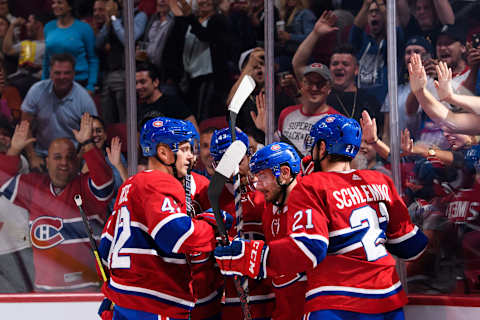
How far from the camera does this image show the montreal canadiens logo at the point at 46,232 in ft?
12.9

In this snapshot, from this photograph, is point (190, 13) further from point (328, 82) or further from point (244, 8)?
point (328, 82)

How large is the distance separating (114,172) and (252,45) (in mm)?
1245

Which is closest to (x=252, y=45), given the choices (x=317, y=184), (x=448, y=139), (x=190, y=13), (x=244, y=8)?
(x=244, y=8)

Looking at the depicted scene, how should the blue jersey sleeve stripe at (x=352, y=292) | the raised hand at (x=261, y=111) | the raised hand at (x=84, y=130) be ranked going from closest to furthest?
the blue jersey sleeve stripe at (x=352, y=292) → the raised hand at (x=261, y=111) → the raised hand at (x=84, y=130)


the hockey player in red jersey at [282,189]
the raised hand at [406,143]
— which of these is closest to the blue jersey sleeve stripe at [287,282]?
the hockey player in red jersey at [282,189]

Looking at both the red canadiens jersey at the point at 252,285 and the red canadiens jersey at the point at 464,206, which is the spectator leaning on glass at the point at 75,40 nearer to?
the red canadiens jersey at the point at 252,285

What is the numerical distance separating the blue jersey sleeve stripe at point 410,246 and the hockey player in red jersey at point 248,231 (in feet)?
2.05

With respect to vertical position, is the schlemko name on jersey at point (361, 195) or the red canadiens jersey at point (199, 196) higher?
the schlemko name on jersey at point (361, 195)

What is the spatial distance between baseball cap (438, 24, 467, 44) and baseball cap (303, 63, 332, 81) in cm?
70

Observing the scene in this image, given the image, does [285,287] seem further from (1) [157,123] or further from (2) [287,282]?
(1) [157,123]

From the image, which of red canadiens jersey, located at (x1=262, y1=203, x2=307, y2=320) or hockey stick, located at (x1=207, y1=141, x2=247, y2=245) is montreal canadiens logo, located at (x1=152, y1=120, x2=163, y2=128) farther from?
red canadiens jersey, located at (x1=262, y1=203, x2=307, y2=320)

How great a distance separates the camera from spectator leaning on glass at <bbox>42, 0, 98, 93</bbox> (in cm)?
392

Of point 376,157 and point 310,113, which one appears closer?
point 376,157

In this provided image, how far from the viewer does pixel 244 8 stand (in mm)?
3705
